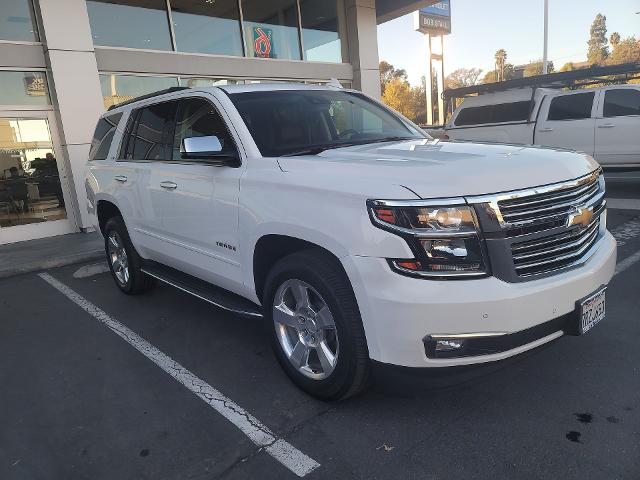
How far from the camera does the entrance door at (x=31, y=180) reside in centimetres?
861

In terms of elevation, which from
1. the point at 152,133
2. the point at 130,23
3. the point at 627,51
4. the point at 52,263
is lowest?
the point at 52,263

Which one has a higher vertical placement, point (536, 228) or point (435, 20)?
point (435, 20)

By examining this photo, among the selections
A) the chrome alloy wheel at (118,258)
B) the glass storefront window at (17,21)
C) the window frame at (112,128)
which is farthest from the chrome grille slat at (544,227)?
the glass storefront window at (17,21)

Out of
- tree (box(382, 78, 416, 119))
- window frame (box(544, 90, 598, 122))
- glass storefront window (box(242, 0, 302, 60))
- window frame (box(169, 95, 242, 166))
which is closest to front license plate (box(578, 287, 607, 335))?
window frame (box(169, 95, 242, 166))

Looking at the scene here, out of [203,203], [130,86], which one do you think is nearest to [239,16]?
[130,86]

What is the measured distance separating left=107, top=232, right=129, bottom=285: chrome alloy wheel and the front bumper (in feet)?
11.5

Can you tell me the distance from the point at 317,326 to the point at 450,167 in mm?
1156

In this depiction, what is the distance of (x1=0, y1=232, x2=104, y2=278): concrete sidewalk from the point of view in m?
6.92

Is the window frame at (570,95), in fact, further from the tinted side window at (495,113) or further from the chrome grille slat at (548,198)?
the chrome grille slat at (548,198)

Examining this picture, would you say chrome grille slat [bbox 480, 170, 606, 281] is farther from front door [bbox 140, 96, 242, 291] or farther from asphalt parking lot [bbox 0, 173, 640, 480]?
front door [bbox 140, 96, 242, 291]

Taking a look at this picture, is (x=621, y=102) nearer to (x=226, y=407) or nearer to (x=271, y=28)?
(x=271, y=28)

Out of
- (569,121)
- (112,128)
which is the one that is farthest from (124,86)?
(569,121)

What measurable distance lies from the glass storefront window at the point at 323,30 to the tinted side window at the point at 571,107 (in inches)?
205

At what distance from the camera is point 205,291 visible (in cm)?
382
